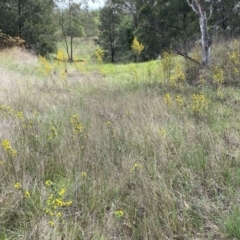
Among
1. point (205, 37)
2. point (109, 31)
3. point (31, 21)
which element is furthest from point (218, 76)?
point (109, 31)

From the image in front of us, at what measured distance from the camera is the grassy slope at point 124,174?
175 centimetres

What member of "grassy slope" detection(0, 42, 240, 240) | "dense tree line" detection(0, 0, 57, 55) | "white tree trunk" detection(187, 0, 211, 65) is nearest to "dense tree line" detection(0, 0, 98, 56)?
"dense tree line" detection(0, 0, 57, 55)

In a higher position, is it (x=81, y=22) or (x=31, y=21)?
(x=31, y=21)

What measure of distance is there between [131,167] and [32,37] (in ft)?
53.7

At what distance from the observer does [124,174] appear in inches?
87.2

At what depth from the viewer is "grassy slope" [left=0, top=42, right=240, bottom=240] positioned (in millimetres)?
1750

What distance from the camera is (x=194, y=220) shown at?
5.93ft

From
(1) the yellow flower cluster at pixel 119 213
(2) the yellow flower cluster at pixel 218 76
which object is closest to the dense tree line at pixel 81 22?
(2) the yellow flower cluster at pixel 218 76

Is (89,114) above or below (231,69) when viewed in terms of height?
below

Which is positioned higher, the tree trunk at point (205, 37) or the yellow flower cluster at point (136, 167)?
the tree trunk at point (205, 37)

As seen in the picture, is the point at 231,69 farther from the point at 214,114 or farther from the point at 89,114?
the point at 89,114

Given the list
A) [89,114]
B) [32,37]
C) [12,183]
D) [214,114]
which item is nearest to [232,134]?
[214,114]

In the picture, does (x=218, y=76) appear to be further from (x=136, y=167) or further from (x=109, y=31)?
(x=109, y=31)

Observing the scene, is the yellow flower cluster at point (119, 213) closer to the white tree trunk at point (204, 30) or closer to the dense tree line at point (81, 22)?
the white tree trunk at point (204, 30)
